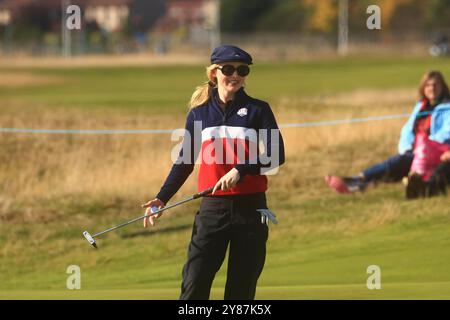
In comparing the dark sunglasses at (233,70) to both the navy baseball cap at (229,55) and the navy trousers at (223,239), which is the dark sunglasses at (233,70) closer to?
the navy baseball cap at (229,55)

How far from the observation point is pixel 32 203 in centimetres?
A: 1670

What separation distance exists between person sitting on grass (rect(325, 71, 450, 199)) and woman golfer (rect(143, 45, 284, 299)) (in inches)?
319

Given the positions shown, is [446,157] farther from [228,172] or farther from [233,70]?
[228,172]

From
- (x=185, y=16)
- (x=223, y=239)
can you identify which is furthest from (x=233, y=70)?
(x=185, y=16)

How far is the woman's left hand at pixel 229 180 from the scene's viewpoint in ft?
22.7

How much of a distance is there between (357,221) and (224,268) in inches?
110

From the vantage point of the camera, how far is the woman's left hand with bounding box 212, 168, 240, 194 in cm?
692

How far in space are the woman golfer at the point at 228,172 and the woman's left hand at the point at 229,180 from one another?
3.6 inches

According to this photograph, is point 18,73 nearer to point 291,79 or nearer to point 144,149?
point 291,79

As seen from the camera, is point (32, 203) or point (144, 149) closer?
point (32, 203)

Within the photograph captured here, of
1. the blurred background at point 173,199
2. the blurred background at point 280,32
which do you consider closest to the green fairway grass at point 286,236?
the blurred background at point 173,199

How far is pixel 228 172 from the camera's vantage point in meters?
7.04
